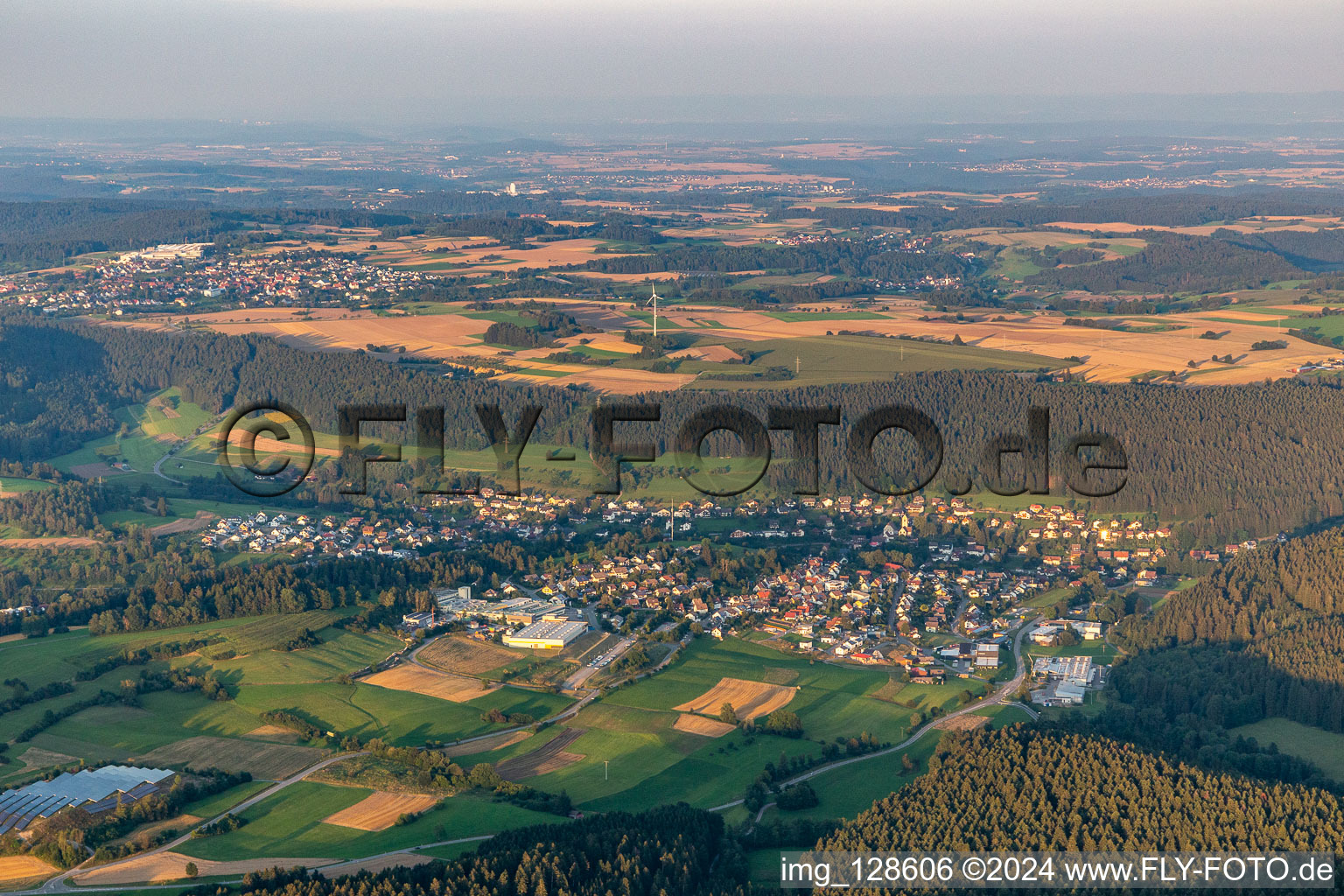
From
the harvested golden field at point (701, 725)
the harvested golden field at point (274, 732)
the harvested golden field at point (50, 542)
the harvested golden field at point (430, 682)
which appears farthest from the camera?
the harvested golden field at point (50, 542)

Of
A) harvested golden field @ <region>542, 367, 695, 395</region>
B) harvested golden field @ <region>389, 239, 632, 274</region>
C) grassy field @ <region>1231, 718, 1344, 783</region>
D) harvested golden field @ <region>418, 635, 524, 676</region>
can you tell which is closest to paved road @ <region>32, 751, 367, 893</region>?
harvested golden field @ <region>418, 635, 524, 676</region>

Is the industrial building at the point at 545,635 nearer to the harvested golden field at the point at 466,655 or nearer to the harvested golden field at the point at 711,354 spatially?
the harvested golden field at the point at 466,655

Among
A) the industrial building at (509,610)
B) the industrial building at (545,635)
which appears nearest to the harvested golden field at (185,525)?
the industrial building at (509,610)

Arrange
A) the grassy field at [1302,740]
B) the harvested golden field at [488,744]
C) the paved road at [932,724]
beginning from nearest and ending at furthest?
the paved road at [932,724] → the grassy field at [1302,740] → the harvested golden field at [488,744]

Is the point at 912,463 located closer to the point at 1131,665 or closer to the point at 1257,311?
the point at 1131,665

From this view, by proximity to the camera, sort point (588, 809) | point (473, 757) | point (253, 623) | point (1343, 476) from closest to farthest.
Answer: point (588, 809) < point (473, 757) < point (253, 623) < point (1343, 476)

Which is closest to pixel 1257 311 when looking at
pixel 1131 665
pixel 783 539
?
pixel 783 539

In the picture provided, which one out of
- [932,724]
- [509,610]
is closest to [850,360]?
[509,610]
